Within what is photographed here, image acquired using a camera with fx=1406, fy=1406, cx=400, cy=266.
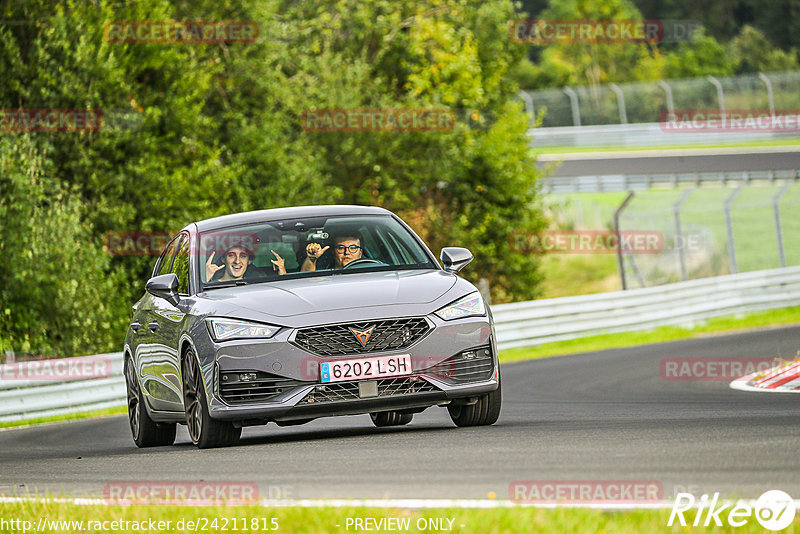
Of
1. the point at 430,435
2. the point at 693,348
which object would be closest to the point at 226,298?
the point at 430,435

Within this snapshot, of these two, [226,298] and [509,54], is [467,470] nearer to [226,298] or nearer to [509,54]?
[226,298]

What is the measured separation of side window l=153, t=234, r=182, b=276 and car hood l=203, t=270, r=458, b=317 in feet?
5.36

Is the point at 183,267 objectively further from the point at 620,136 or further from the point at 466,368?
the point at 620,136

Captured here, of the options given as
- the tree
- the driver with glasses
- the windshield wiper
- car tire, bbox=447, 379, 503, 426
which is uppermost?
the driver with glasses

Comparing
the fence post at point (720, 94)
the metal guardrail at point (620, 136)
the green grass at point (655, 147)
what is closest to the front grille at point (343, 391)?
the fence post at point (720, 94)

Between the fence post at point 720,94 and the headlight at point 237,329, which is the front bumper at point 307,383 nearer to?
the headlight at point 237,329

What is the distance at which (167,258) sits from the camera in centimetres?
1124

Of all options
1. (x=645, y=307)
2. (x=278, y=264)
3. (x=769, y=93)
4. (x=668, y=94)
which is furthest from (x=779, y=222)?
(x=668, y=94)

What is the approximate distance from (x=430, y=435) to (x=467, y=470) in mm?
2076

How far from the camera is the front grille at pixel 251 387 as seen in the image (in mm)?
8586

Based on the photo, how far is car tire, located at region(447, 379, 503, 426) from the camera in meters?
9.33

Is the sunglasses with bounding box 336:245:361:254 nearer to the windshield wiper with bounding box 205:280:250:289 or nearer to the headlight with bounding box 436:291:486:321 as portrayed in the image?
the windshield wiper with bounding box 205:280:250:289

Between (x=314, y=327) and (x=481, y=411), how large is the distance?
4.98 feet

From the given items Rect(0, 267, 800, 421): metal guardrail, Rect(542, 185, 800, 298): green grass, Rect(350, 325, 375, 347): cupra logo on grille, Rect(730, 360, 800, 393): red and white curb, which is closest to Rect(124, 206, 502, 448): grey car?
Rect(350, 325, 375, 347): cupra logo on grille
